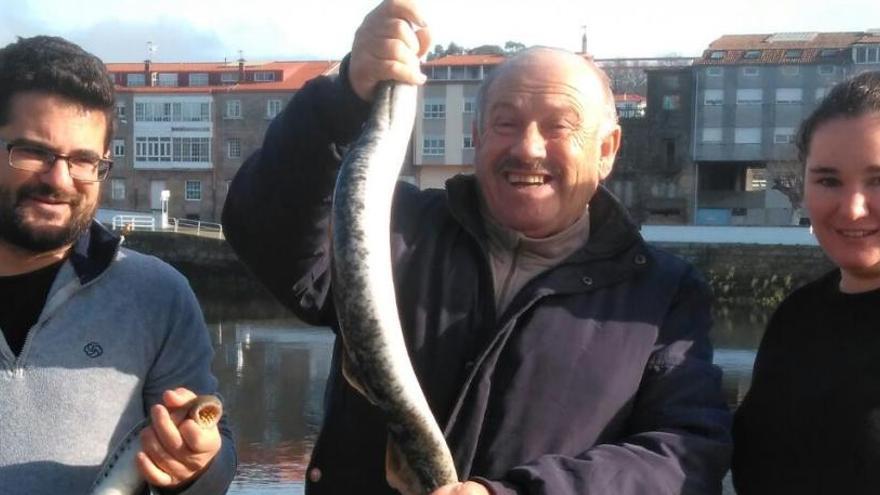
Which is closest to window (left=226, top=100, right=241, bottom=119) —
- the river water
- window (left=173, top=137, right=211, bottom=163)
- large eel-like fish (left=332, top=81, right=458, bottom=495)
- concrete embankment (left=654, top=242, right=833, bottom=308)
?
window (left=173, top=137, right=211, bottom=163)

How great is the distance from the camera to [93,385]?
3.40 m

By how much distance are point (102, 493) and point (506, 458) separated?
113cm

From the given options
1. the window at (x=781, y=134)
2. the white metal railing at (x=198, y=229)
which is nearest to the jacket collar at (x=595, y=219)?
the white metal railing at (x=198, y=229)

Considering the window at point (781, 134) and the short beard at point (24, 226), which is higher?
the window at point (781, 134)

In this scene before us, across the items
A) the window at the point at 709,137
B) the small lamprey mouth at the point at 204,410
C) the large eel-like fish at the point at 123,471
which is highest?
the window at the point at 709,137

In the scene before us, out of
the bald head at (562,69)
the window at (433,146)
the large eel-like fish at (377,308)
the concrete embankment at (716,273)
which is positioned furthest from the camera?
the window at (433,146)

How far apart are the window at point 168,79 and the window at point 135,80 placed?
1359 millimetres

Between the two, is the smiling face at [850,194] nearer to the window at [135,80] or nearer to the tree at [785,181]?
the tree at [785,181]

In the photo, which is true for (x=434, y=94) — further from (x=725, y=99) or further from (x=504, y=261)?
(x=504, y=261)

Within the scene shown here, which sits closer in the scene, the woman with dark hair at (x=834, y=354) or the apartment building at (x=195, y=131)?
the woman with dark hair at (x=834, y=354)

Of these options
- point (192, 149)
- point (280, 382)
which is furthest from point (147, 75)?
point (280, 382)

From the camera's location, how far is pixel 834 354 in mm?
3389

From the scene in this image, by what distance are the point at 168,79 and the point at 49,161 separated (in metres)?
68.7

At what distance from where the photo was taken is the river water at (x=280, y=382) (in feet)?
48.1
